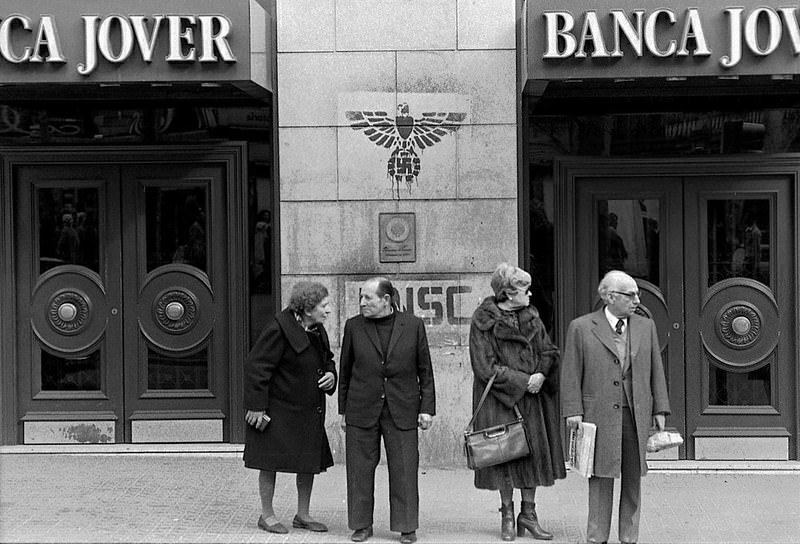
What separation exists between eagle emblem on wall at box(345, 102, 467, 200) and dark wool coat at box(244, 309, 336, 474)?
8.19ft

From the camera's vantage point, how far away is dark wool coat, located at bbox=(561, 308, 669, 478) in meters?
6.92

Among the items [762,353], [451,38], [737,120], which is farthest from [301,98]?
[762,353]

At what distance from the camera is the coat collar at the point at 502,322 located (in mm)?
7344

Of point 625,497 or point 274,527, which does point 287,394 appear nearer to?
point 274,527

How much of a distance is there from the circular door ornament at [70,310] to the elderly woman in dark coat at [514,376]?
4380 mm

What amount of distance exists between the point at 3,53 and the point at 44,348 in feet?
9.58

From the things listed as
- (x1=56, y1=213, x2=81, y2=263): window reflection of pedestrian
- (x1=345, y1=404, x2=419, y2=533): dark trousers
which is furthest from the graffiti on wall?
(x1=56, y1=213, x2=81, y2=263): window reflection of pedestrian

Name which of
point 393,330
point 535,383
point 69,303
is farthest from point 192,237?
point 535,383

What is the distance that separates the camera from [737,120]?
9.90m

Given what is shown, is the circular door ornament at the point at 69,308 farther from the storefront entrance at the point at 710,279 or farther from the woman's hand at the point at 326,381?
the storefront entrance at the point at 710,279

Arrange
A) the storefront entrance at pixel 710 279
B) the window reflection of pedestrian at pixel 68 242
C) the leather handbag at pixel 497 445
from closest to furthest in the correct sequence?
the leather handbag at pixel 497 445
the storefront entrance at pixel 710 279
the window reflection of pedestrian at pixel 68 242

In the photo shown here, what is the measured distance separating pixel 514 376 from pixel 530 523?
1.05m

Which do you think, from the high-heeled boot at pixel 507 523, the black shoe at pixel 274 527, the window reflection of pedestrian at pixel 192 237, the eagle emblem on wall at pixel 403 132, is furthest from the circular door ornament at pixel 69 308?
the high-heeled boot at pixel 507 523

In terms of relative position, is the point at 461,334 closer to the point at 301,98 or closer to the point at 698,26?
the point at 301,98
